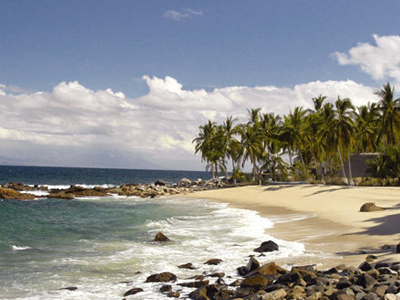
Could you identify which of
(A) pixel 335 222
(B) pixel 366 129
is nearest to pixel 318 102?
(B) pixel 366 129

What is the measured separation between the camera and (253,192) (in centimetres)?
4359

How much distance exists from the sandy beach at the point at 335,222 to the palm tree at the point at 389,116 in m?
8.38

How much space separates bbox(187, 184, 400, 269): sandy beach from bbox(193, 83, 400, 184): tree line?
310 inches

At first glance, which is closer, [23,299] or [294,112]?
[23,299]

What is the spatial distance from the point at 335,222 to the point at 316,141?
3103cm

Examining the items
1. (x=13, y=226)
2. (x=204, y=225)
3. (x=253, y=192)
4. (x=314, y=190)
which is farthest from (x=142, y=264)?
(x=253, y=192)

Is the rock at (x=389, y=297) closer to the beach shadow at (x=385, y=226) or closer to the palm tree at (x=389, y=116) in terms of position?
the beach shadow at (x=385, y=226)

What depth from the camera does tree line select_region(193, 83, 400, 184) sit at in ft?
129

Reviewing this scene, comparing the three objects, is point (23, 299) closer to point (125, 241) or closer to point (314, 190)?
point (125, 241)

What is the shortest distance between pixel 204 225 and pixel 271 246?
8500 mm

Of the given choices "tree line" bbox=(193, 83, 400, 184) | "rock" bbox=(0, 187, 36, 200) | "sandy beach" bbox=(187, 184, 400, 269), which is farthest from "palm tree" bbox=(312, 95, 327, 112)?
"rock" bbox=(0, 187, 36, 200)

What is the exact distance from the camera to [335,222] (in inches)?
762

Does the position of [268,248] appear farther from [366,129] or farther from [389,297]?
[366,129]

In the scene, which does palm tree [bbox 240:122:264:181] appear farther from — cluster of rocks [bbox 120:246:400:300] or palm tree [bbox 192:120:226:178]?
cluster of rocks [bbox 120:246:400:300]
